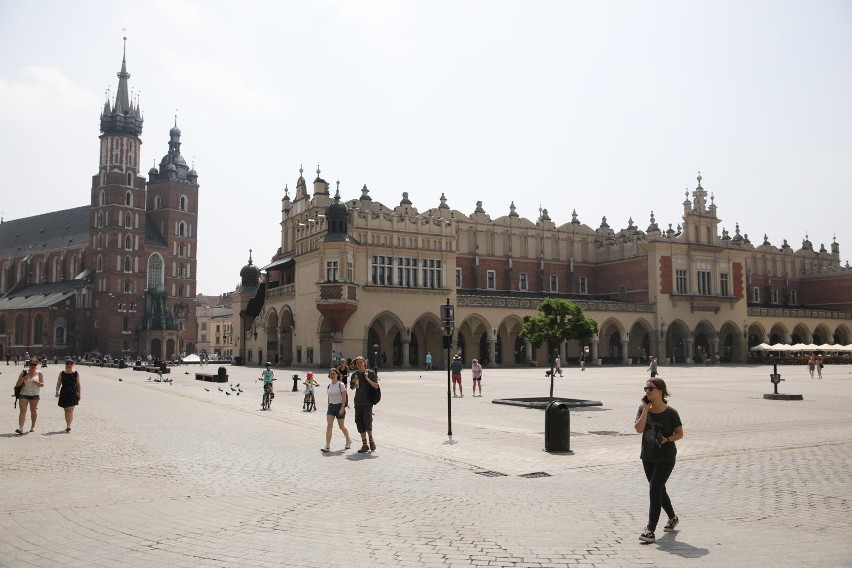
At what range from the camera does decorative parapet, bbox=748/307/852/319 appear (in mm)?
73375

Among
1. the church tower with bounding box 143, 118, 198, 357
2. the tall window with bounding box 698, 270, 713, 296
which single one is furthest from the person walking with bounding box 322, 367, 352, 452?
the church tower with bounding box 143, 118, 198, 357

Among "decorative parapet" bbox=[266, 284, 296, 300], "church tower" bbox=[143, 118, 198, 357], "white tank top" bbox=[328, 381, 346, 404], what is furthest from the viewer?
"church tower" bbox=[143, 118, 198, 357]

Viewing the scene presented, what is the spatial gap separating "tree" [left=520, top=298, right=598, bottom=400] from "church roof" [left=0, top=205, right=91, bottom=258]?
102 m

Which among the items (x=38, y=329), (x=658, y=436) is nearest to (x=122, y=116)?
(x=38, y=329)

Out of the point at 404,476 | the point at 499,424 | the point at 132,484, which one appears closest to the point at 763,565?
the point at 404,476

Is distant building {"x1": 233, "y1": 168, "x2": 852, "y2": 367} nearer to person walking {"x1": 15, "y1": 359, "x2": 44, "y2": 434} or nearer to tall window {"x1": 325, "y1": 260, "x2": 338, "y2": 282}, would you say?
tall window {"x1": 325, "y1": 260, "x2": 338, "y2": 282}

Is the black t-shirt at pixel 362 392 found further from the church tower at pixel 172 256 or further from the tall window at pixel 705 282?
the church tower at pixel 172 256

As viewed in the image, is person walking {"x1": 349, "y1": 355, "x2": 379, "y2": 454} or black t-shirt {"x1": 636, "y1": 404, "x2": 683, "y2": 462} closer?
black t-shirt {"x1": 636, "y1": 404, "x2": 683, "y2": 462}

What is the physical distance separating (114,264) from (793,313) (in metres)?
87.5

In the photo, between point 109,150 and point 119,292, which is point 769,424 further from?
point 109,150

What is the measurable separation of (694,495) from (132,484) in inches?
298

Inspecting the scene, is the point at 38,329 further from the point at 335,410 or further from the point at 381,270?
the point at 335,410

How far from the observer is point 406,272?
56.4 metres

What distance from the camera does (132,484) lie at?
10172mm
